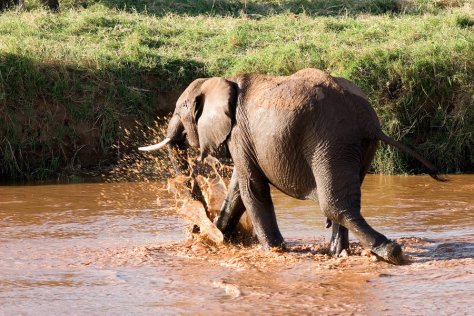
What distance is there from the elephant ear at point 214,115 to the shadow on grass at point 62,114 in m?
5.16

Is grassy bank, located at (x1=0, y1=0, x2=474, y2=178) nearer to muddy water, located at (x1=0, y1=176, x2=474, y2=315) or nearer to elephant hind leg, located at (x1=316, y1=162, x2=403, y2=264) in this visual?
muddy water, located at (x1=0, y1=176, x2=474, y2=315)

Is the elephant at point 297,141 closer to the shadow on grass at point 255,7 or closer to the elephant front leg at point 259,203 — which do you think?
the elephant front leg at point 259,203

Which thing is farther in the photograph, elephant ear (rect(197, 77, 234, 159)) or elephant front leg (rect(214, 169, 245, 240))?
elephant front leg (rect(214, 169, 245, 240))

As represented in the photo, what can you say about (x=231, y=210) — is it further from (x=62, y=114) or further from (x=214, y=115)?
(x=62, y=114)

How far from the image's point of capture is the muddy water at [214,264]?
6.29 m

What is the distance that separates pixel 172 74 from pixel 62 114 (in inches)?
69.1

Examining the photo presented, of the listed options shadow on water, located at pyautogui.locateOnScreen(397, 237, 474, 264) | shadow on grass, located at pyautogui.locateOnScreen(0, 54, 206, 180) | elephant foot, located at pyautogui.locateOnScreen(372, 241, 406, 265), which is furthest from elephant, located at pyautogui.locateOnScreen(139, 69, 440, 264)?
shadow on grass, located at pyautogui.locateOnScreen(0, 54, 206, 180)

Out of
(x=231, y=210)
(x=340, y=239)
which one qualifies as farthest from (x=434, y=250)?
(x=231, y=210)

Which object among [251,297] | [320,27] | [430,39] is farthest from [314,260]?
[320,27]

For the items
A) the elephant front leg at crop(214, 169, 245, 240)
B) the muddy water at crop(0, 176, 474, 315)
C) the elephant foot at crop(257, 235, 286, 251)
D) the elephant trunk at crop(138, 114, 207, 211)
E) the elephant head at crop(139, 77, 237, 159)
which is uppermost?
the elephant head at crop(139, 77, 237, 159)

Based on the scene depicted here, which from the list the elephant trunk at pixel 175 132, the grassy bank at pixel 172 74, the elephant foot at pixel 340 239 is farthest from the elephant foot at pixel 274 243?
the grassy bank at pixel 172 74

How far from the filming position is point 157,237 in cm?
895

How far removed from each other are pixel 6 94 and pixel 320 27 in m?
5.86

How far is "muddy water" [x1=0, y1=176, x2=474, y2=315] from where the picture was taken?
6293 millimetres
